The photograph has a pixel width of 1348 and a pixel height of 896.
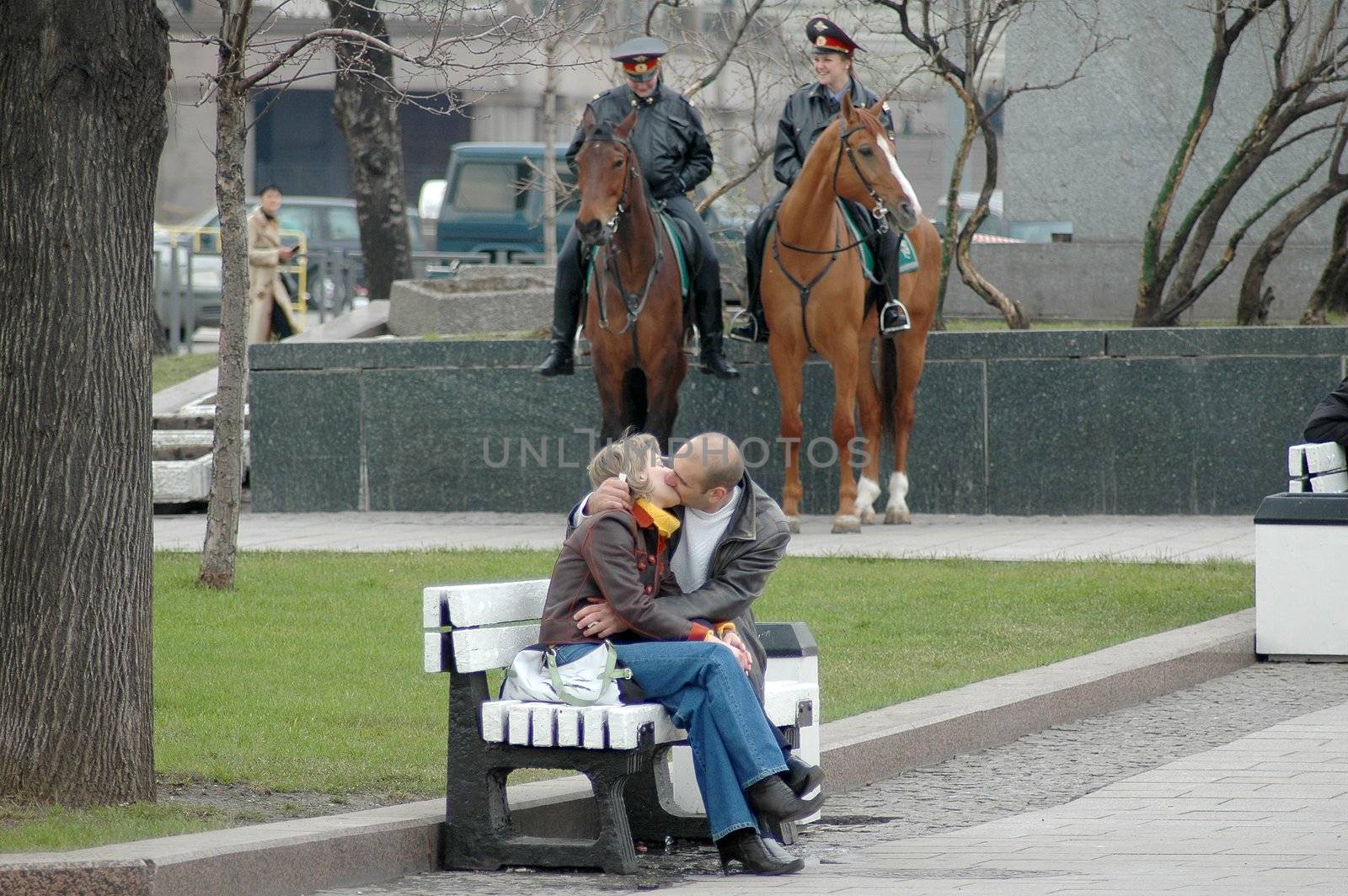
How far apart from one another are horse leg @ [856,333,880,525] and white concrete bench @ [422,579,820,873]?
8526 mm

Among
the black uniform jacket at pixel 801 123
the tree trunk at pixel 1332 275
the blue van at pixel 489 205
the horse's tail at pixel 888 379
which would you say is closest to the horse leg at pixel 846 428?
the horse's tail at pixel 888 379

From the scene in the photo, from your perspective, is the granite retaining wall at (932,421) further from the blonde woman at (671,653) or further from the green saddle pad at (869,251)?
the blonde woman at (671,653)

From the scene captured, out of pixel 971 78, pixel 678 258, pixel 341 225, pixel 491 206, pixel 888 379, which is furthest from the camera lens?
pixel 341 225

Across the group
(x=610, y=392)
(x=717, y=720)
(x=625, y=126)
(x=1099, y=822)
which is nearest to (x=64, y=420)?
(x=717, y=720)

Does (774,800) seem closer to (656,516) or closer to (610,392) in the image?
(656,516)

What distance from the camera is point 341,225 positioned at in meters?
35.6

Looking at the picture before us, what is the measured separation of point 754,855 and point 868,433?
937cm

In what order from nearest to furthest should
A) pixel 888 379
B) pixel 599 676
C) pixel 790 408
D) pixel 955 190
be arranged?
pixel 599 676, pixel 790 408, pixel 888 379, pixel 955 190

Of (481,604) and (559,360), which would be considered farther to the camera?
(559,360)

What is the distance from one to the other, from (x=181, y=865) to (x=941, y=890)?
193 centimetres

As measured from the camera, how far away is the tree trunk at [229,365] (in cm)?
1077

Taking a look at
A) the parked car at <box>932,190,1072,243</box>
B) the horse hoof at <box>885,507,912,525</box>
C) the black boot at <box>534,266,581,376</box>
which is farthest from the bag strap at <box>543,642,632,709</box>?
the parked car at <box>932,190,1072,243</box>

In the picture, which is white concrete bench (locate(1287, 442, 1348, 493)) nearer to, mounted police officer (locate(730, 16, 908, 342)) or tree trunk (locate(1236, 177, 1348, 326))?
mounted police officer (locate(730, 16, 908, 342))

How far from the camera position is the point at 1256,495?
1505 centimetres
